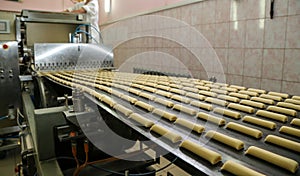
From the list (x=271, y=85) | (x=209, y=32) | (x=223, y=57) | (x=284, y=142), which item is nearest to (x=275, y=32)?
(x=271, y=85)

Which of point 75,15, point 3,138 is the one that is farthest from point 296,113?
point 3,138

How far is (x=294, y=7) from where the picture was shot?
148 cm

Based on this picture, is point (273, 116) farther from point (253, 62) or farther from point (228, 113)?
point (253, 62)

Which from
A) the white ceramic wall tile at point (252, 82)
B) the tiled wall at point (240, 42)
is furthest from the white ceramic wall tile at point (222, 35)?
the white ceramic wall tile at point (252, 82)

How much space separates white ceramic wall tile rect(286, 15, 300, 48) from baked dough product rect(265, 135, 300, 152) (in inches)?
46.8

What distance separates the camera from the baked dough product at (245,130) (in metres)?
0.58

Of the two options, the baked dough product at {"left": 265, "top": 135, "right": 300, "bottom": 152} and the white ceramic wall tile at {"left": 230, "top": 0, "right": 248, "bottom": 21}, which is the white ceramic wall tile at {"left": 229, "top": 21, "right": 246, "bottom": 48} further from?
the baked dough product at {"left": 265, "top": 135, "right": 300, "bottom": 152}

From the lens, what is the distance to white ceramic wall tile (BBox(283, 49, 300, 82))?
4.91 ft

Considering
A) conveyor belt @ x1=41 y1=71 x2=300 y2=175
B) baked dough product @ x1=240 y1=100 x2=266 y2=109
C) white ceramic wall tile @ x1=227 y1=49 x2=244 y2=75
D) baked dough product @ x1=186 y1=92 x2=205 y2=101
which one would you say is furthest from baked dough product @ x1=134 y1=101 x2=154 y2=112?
white ceramic wall tile @ x1=227 y1=49 x2=244 y2=75

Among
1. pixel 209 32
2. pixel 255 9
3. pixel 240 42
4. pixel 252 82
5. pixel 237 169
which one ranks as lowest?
pixel 237 169

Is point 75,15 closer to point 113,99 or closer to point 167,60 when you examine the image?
point 167,60

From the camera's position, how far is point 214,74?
2.10 metres

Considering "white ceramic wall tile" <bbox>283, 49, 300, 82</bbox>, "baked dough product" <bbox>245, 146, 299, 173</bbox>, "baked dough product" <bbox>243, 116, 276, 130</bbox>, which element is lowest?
"baked dough product" <bbox>245, 146, 299, 173</bbox>

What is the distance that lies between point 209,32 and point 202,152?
5.94ft
